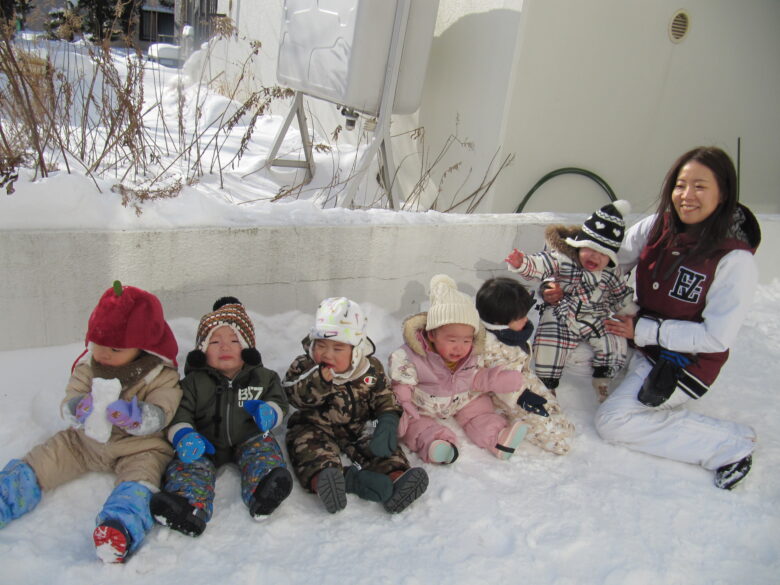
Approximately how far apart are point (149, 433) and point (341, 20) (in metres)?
2.77

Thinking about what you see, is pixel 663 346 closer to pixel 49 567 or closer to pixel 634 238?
pixel 634 238

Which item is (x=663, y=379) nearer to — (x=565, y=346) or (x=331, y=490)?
(x=565, y=346)

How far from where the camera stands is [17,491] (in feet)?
6.41

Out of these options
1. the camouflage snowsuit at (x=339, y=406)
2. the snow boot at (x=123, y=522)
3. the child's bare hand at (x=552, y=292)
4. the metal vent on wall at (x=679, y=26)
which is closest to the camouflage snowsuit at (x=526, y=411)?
the child's bare hand at (x=552, y=292)

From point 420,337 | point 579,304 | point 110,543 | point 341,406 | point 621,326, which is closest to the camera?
point 110,543

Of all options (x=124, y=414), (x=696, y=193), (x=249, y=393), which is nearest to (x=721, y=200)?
(x=696, y=193)

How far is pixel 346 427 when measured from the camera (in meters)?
2.50

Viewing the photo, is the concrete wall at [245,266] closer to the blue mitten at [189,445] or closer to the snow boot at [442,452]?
the blue mitten at [189,445]

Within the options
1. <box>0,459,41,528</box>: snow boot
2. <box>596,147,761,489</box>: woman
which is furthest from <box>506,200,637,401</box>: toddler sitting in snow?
<box>0,459,41,528</box>: snow boot

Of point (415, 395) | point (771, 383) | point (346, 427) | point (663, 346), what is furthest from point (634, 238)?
point (346, 427)

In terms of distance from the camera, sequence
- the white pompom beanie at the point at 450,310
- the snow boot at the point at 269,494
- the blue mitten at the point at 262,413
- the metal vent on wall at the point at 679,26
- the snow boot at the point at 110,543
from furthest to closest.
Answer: the metal vent on wall at the point at 679,26
the white pompom beanie at the point at 450,310
the blue mitten at the point at 262,413
the snow boot at the point at 269,494
the snow boot at the point at 110,543

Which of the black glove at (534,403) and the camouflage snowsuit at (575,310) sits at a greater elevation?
the camouflage snowsuit at (575,310)

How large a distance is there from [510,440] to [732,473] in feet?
2.82

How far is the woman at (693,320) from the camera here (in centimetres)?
259
